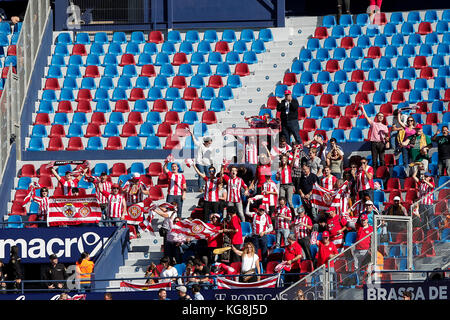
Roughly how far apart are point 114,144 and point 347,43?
6571mm

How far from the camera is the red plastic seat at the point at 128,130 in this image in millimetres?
25547

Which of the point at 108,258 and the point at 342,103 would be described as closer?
the point at 108,258

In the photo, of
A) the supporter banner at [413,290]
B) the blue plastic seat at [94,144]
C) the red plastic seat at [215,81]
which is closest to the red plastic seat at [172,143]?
the blue plastic seat at [94,144]

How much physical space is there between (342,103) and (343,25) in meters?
3.60

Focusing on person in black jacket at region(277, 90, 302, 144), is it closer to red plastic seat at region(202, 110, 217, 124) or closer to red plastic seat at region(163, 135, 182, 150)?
red plastic seat at region(163, 135, 182, 150)

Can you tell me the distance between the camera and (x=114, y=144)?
25.3 metres

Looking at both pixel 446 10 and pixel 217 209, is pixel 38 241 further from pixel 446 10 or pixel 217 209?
pixel 446 10

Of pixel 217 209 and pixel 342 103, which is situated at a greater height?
pixel 342 103

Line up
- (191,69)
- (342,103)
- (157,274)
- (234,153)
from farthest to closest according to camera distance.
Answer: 1. (191,69)
2. (342,103)
3. (234,153)
4. (157,274)

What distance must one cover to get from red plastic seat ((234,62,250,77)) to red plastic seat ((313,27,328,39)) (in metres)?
2.16

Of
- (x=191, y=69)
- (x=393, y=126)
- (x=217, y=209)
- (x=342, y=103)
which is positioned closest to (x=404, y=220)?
(x=217, y=209)

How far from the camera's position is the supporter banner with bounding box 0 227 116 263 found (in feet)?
67.7

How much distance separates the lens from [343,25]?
1116 inches

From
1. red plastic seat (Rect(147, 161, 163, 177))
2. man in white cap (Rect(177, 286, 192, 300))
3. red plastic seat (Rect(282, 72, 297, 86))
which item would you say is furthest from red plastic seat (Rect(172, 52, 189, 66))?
man in white cap (Rect(177, 286, 192, 300))
